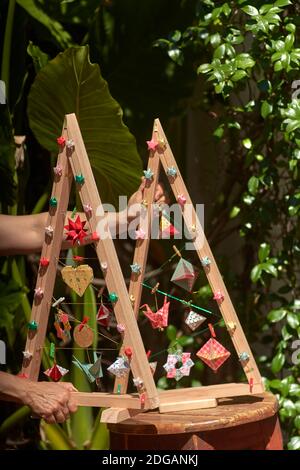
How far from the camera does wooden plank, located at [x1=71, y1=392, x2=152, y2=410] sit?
1836 mm

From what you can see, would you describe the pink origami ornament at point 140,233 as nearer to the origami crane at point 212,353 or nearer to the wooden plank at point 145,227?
the wooden plank at point 145,227

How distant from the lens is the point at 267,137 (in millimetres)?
2645

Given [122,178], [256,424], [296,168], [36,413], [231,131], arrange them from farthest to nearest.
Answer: [231,131] < [122,178] < [296,168] < [256,424] < [36,413]

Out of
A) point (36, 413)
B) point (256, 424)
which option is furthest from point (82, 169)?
point (256, 424)

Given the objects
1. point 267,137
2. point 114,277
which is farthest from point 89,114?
point 114,277

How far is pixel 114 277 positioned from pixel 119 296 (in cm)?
4

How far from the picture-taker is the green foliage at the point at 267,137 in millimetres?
2490

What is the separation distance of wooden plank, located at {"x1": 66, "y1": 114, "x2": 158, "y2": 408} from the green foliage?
72 centimetres

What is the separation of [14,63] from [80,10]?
0.96ft

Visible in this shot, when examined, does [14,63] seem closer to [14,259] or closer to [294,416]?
[14,259]

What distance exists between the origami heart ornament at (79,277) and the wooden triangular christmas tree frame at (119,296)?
44mm

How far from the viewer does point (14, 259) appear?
2.98 m

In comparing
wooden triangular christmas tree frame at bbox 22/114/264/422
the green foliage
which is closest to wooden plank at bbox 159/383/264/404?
wooden triangular christmas tree frame at bbox 22/114/264/422

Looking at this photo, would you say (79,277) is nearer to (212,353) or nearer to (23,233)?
(23,233)
